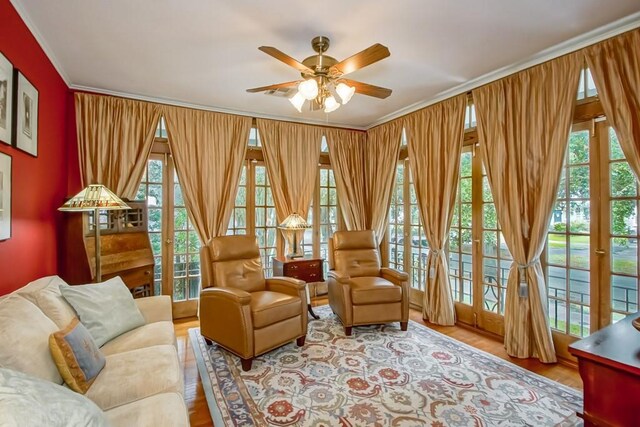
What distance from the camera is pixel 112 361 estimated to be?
1.73m

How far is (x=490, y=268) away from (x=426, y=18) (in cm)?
250

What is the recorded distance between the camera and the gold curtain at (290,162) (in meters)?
4.27

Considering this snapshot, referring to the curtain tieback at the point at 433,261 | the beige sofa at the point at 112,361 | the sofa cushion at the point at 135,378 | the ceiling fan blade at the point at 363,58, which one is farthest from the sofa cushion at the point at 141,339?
the curtain tieback at the point at 433,261

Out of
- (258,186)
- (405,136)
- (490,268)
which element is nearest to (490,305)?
(490,268)

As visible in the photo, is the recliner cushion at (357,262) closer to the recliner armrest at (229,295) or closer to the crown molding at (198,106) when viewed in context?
the recliner armrest at (229,295)

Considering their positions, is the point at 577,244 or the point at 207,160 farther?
the point at 207,160

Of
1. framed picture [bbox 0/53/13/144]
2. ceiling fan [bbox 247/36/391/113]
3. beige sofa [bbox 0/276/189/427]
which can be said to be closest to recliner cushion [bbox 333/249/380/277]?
ceiling fan [bbox 247/36/391/113]

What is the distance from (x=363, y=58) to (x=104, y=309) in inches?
92.7

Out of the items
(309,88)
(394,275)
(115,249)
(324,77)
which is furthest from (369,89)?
(115,249)

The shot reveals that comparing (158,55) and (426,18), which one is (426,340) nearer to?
(426,18)

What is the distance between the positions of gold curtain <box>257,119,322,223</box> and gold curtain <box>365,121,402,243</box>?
89 centimetres

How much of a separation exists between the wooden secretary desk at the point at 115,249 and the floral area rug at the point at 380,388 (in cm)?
92

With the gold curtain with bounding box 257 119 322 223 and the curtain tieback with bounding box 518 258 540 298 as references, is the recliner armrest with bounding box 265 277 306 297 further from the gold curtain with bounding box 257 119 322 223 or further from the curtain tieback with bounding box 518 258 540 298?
the curtain tieback with bounding box 518 258 540 298

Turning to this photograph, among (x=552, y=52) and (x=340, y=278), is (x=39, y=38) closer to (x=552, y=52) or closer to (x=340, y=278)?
(x=340, y=278)
